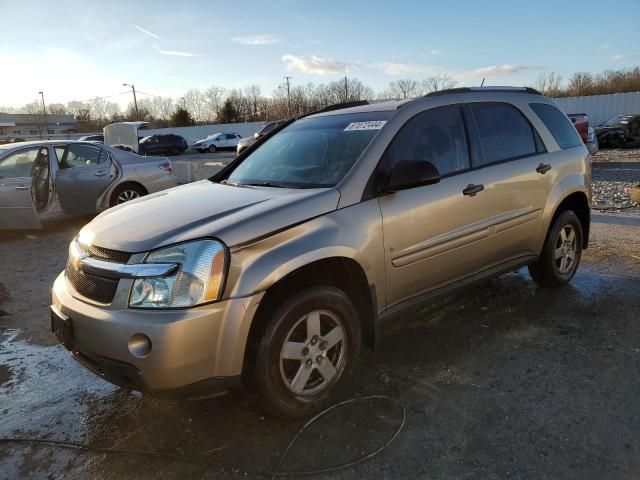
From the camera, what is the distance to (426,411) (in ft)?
9.56

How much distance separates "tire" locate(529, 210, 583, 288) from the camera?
15.1 feet

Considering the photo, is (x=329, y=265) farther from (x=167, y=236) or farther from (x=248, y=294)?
(x=167, y=236)

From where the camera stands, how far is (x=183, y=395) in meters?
2.49

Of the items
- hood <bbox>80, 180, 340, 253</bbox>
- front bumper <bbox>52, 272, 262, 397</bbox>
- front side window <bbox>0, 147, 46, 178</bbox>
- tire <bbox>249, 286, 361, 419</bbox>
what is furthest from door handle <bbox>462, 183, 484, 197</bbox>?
front side window <bbox>0, 147, 46, 178</bbox>

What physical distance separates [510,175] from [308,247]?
2067 mm

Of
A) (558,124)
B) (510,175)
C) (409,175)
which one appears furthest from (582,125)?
(409,175)

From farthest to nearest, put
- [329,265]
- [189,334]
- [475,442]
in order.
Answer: [329,265]
[475,442]
[189,334]

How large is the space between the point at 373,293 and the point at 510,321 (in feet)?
5.49

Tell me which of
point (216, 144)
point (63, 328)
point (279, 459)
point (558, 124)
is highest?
point (216, 144)

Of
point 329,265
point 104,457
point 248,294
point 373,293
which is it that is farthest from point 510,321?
point 104,457

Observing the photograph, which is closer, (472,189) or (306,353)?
(306,353)

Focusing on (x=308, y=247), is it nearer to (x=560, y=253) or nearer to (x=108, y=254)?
(x=108, y=254)

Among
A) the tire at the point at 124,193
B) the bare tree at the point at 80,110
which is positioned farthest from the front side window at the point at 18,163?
the bare tree at the point at 80,110

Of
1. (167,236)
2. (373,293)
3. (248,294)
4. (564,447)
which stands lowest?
(564,447)
